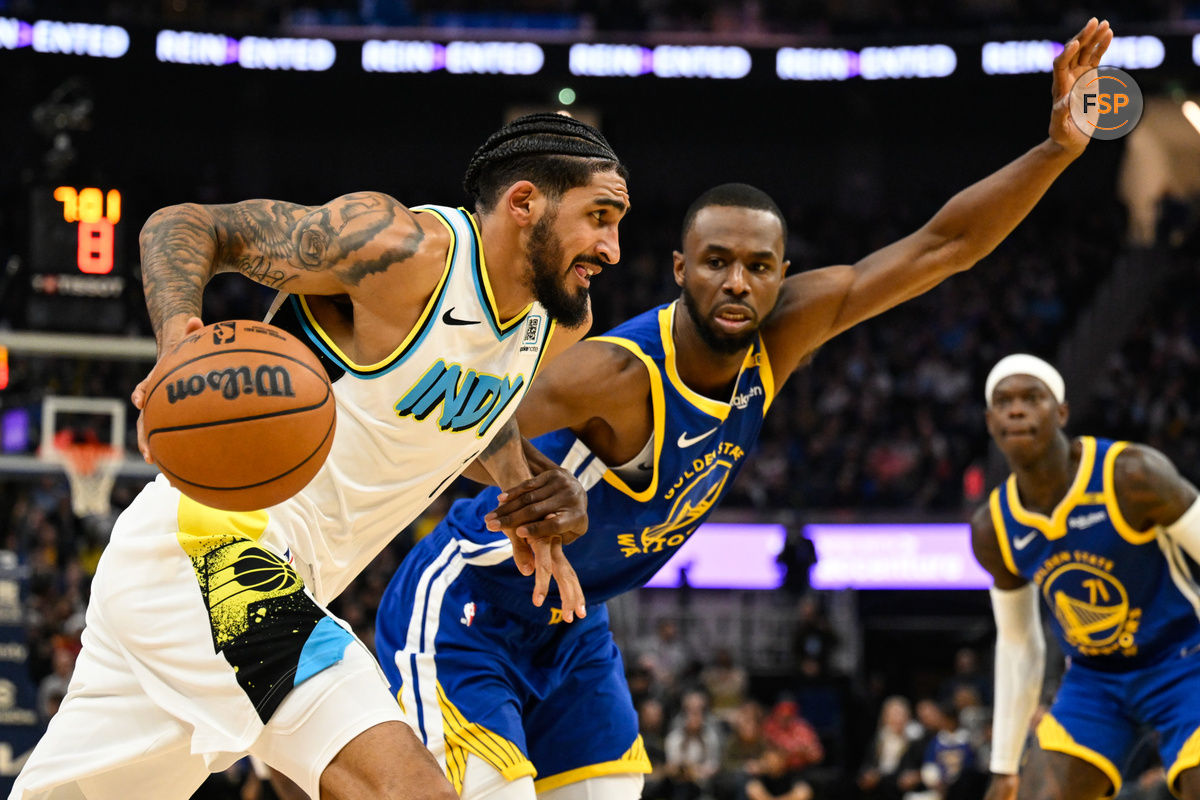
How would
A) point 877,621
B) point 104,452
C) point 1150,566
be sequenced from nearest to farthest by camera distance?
point 1150,566 < point 104,452 < point 877,621

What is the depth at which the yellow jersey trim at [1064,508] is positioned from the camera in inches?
217

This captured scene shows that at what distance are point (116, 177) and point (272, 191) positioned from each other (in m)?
2.33

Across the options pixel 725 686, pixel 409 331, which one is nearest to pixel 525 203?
pixel 409 331

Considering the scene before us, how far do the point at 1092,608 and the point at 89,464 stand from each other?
796 centimetres

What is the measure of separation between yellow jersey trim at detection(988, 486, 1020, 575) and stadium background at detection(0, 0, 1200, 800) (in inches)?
228

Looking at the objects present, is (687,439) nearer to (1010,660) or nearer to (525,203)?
(525,203)

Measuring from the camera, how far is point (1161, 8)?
19.4 metres

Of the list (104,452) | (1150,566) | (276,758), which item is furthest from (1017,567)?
(104,452)

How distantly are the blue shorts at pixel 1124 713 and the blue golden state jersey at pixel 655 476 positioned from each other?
2.17m

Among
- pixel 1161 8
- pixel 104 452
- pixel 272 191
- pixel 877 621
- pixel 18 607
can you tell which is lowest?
pixel 877 621

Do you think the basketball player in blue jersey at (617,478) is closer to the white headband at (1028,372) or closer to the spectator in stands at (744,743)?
the white headband at (1028,372)

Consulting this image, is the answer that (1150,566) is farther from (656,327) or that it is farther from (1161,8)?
(1161,8)

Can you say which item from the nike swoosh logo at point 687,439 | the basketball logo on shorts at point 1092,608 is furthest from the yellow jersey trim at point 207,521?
the basketball logo on shorts at point 1092,608

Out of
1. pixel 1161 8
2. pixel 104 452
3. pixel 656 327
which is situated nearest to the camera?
pixel 656 327
